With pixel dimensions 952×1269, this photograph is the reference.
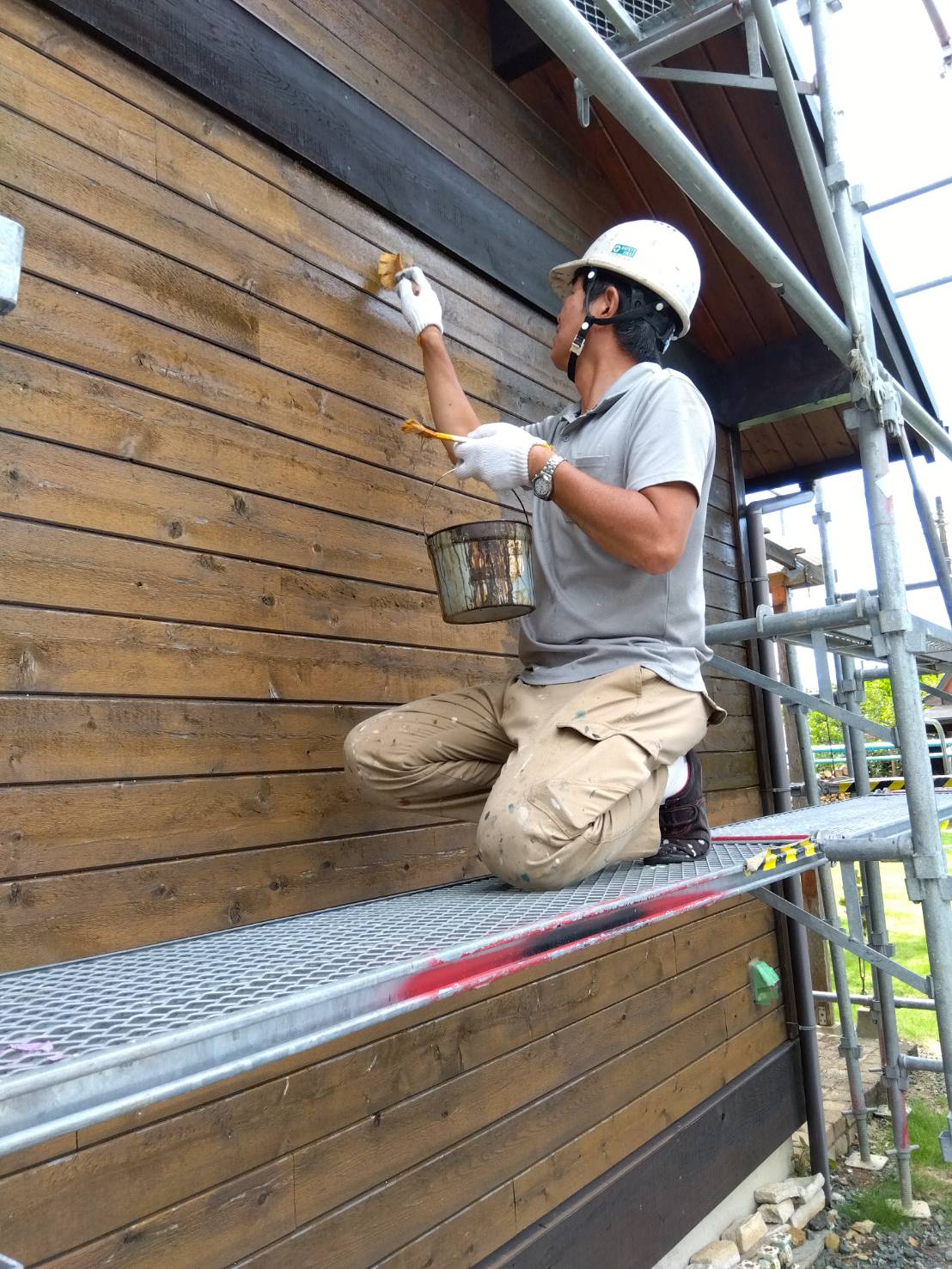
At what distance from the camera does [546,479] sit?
1.93m

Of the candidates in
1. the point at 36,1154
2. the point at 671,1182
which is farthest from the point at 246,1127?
the point at 671,1182

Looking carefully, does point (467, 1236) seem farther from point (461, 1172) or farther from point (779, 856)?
point (779, 856)

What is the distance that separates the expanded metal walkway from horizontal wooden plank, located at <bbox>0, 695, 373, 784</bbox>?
359 mm

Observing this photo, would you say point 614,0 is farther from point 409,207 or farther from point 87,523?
point 87,523

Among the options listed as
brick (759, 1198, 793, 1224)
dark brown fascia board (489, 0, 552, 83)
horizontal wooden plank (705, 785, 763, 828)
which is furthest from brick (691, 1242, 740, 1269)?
dark brown fascia board (489, 0, 552, 83)

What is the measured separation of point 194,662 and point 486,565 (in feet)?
2.11

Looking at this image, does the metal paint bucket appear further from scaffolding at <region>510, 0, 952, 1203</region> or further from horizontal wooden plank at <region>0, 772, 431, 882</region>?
scaffolding at <region>510, 0, 952, 1203</region>

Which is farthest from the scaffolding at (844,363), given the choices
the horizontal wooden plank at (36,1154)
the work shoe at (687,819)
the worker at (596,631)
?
the horizontal wooden plank at (36,1154)

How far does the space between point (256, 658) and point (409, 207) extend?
1.48 metres

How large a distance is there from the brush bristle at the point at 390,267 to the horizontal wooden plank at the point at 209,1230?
214 cm

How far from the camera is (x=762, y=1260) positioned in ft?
12.0

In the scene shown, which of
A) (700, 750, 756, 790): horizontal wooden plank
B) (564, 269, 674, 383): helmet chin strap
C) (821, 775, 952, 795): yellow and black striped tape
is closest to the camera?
(564, 269, 674, 383): helmet chin strap

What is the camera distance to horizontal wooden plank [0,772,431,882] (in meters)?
1.69

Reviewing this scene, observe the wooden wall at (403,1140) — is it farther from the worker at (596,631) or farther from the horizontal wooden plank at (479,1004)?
the worker at (596,631)
